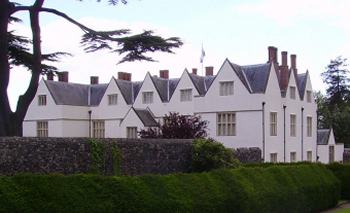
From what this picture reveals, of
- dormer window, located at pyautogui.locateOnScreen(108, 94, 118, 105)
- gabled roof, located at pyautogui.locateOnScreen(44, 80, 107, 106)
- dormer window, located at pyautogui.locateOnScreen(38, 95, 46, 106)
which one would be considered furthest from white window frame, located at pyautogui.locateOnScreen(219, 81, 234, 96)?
dormer window, located at pyautogui.locateOnScreen(38, 95, 46, 106)

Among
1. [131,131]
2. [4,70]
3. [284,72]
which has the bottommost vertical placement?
[131,131]

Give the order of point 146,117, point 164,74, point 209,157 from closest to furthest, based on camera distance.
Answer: point 209,157 < point 146,117 < point 164,74

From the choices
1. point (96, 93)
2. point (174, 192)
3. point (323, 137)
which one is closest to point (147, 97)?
point (96, 93)

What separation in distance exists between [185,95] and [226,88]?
22.9 ft

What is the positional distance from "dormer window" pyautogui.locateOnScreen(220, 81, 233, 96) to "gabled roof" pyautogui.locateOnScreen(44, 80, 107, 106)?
1814 cm

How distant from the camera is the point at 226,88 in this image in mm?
45125

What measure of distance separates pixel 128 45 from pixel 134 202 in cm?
688

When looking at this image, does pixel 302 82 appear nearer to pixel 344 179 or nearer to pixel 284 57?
pixel 284 57

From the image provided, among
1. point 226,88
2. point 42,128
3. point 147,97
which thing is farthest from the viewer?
point 42,128

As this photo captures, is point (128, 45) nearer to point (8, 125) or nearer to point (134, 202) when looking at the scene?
point (8, 125)

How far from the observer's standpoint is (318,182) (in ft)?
75.5

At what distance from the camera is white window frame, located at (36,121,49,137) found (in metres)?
56.8

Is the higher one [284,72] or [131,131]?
[284,72]

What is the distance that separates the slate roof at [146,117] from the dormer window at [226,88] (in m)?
8.09
